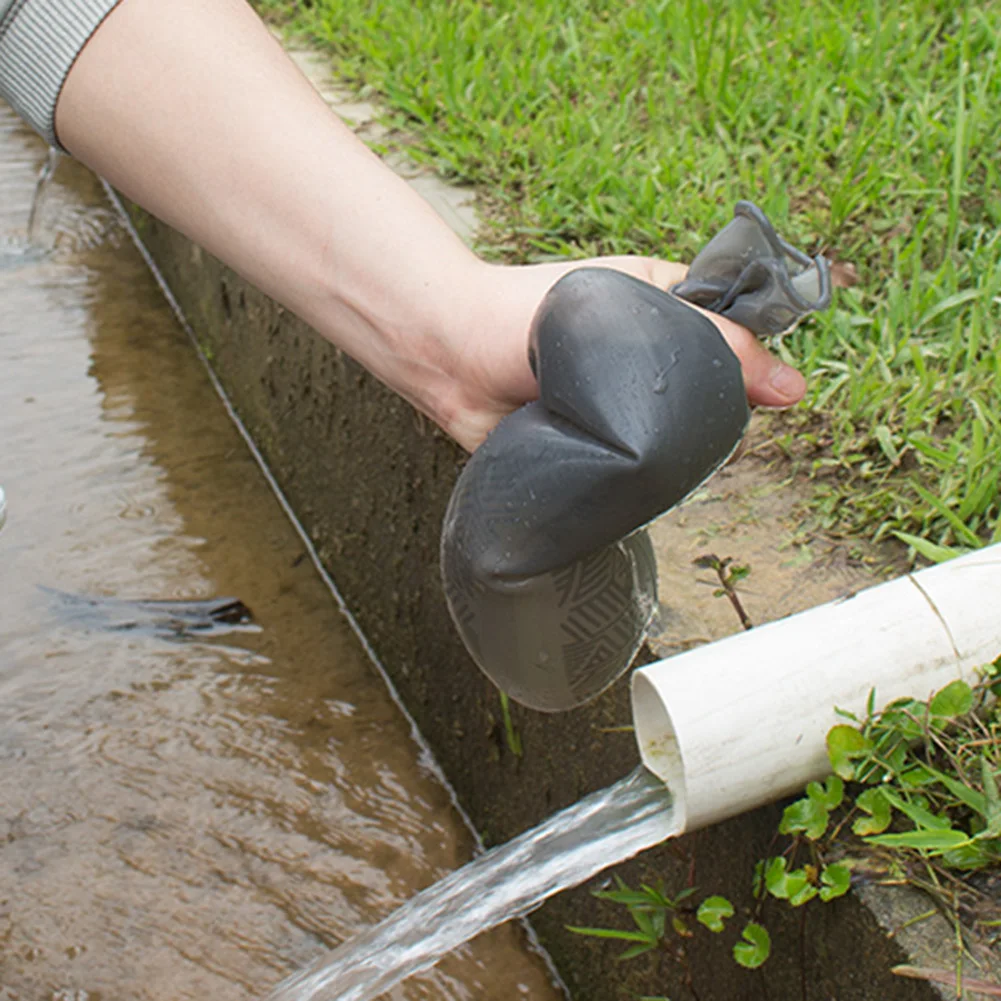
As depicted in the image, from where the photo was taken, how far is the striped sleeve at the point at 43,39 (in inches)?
58.8

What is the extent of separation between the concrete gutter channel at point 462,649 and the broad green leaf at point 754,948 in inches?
1.6

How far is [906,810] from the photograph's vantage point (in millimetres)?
1331

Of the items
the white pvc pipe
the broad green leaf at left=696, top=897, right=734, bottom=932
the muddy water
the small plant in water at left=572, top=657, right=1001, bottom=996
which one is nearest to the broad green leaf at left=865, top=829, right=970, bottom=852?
the small plant in water at left=572, top=657, right=1001, bottom=996

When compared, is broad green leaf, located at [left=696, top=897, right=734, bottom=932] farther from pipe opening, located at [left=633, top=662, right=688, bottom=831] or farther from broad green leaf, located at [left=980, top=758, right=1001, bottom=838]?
broad green leaf, located at [left=980, top=758, right=1001, bottom=838]

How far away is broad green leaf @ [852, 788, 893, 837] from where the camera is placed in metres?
1.35

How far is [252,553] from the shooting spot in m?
3.00

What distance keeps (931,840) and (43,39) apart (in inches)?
50.5

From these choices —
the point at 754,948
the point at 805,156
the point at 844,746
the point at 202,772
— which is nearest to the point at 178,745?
the point at 202,772

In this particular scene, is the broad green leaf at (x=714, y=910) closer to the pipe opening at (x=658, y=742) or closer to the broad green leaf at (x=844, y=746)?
the pipe opening at (x=658, y=742)

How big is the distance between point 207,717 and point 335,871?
433 millimetres

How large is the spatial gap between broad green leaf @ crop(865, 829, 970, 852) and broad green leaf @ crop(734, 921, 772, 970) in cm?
21

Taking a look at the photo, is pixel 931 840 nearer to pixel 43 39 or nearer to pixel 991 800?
pixel 991 800

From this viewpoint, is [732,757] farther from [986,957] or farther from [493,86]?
[493,86]

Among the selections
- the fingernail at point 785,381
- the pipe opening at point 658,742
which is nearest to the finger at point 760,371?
the fingernail at point 785,381
